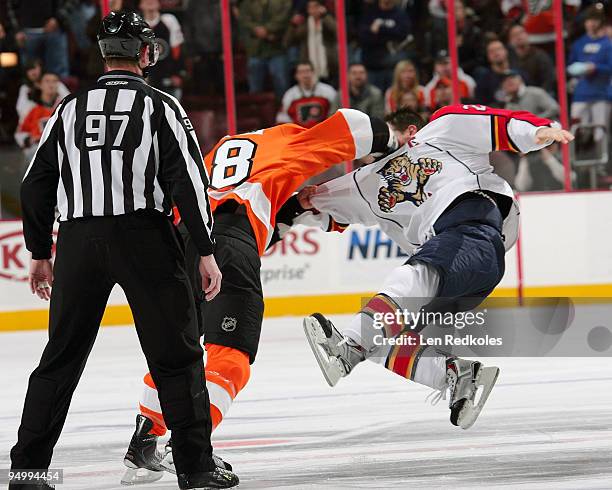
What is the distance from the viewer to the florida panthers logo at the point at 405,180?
4098mm

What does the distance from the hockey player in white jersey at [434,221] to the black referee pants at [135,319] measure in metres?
0.60

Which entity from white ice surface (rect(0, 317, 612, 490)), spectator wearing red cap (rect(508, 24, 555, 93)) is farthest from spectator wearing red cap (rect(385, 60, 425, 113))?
white ice surface (rect(0, 317, 612, 490))

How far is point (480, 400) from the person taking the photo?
12.4ft

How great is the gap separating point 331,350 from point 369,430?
2.65 ft

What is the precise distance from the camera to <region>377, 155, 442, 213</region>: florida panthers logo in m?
4.10

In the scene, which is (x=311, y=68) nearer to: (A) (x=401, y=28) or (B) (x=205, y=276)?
(A) (x=401, y=28)

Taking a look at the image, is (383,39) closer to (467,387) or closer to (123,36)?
(467,387)

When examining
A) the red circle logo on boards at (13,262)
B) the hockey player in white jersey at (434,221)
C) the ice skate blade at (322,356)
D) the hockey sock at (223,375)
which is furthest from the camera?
the red circle logo on boards at (13,262)

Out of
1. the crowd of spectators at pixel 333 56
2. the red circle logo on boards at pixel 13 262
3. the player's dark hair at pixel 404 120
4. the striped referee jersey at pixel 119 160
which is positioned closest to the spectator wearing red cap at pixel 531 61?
the crowd of spectators at pixel 333 56

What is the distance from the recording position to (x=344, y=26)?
340 inches

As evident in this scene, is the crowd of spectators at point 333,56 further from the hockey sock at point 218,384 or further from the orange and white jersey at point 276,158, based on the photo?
the hockey sock at point 218,384

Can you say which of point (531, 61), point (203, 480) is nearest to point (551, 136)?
point (203, 480)

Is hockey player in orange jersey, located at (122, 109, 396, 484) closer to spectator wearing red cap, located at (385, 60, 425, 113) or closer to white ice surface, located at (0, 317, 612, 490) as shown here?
white ice surface, located at (0, 317, 612, 490)

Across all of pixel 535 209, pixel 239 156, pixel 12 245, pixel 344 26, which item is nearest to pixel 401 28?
pixel 344 26
